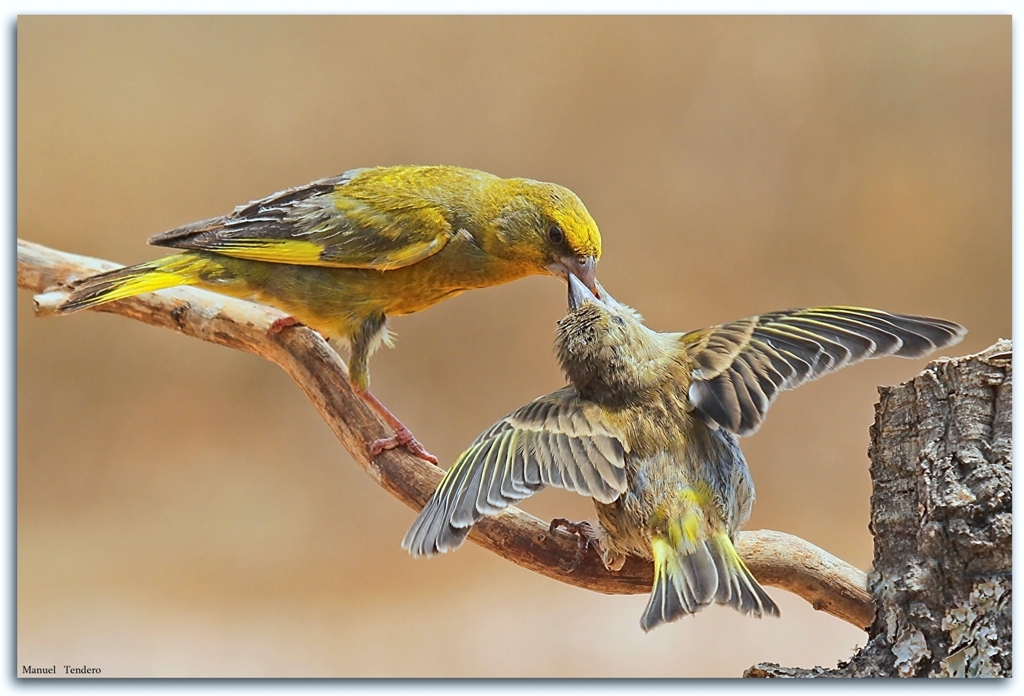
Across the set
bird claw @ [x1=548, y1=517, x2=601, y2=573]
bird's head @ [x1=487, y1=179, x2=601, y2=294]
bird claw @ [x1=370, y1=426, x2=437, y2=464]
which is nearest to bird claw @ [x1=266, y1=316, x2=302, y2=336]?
bird claw @ [x1=370, y1=426, x2=437, y2=464]

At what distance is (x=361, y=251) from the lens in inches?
80.6

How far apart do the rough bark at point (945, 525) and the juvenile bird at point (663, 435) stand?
0.59ft

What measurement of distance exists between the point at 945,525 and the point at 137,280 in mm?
1657

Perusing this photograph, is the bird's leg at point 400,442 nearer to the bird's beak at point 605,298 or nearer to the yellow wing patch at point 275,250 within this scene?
the yellow wing patch at point 275,250

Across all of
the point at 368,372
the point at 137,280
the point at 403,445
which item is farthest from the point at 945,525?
the point at 137,280

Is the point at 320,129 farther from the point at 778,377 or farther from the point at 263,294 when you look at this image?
the point at 778,377

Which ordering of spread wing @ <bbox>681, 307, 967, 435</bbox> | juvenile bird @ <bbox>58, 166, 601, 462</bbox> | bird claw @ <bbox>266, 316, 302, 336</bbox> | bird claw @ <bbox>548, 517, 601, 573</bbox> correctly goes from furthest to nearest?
bird claw @ <bbox>266, 316, 302, 336</bbox> < juvenile bird @ <bbox>58, 166, 601, 462</bbox> < bird claw @ <bbox>548, 517, 601, 573</bbox> < spread wing @ <bbox>681, 307, 967, 435</bbox>

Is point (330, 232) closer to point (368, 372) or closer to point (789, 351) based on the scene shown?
point (368, 372)

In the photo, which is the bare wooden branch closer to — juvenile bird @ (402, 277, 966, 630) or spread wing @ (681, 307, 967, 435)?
juvenile bird @ (402, 277, 966, 630)

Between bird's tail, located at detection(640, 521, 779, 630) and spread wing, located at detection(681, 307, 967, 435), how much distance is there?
203mm

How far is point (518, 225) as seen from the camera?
197cm

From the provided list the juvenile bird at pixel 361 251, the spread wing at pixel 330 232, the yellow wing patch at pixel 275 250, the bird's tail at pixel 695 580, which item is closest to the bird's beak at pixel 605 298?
the juvenile bird at pixel 361 251

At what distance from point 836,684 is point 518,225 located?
1.10 metres

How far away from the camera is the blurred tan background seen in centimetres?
212
